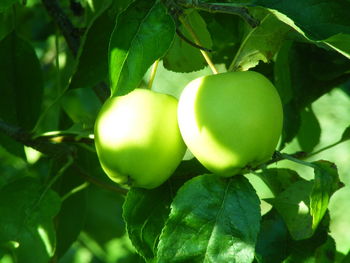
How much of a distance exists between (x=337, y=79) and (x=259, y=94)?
0.35 m

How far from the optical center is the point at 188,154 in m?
1.04

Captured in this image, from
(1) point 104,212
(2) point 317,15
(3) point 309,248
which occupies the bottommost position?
(1) point 104,212

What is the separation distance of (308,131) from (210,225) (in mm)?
437

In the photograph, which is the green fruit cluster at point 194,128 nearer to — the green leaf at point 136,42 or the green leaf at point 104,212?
the green leaf at point 136,42

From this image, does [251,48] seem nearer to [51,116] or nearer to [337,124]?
[337,124]

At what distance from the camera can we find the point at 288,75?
112cm

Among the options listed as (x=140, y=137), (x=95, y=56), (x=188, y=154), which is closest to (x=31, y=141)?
(x=95, y=56)

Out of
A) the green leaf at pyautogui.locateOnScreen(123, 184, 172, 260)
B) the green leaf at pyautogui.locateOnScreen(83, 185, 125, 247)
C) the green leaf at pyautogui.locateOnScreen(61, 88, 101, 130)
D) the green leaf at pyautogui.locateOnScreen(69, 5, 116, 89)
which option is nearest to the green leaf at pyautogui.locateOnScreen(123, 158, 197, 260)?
the green leaf at pyautogui.locateOnScreen(123, 184, 172, 260)

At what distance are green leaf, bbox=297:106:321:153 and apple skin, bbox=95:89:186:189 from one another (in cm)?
41

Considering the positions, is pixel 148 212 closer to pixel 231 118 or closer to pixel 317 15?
pixel 231 118

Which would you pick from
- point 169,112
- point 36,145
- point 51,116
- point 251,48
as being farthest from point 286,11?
point 51,116

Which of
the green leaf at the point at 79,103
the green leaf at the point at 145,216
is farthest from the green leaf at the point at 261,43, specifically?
the green leaf at the point at 79,103

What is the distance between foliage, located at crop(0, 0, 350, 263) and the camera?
84 cm

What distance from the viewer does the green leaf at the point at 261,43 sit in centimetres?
88
